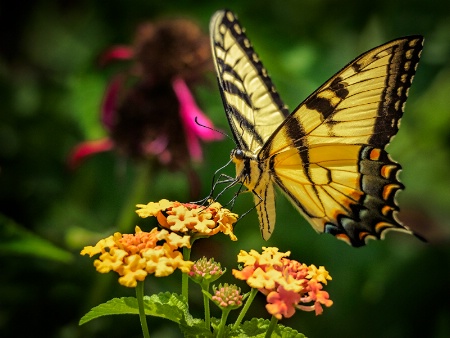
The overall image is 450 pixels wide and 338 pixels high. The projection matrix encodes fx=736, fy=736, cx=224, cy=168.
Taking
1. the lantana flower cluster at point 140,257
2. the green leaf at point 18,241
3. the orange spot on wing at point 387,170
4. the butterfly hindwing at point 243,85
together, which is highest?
the butterfly hindwing at point 243,85

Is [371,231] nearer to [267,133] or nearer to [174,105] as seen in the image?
[267,133]

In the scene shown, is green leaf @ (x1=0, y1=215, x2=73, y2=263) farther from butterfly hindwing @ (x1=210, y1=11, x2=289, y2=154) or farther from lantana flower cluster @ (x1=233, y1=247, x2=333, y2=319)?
lantana flower cluster @ (x1=233, y1=247, x2=333, y2=319)

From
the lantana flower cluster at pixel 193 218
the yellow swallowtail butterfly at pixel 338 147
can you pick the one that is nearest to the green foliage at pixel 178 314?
the lantana flower cluster at pixel 193 218

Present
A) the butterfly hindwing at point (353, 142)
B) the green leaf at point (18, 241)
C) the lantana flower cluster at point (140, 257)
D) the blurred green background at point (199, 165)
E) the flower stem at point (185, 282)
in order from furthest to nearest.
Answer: the blurred green background at point (199, 165) < the green leaf at point (18, 241) < the butterfly hindwing at point (353, 142) < the flower stem at point (185, 282) < the lantana flower cluster at point (140, 257)

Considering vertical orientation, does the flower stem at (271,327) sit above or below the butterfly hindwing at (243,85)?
below

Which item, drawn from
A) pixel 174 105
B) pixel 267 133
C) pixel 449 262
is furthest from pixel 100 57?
pixel 449 262

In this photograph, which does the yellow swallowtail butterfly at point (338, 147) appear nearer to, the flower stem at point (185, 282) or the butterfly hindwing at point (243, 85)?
the butterfly hindwing at point (243, 85)
